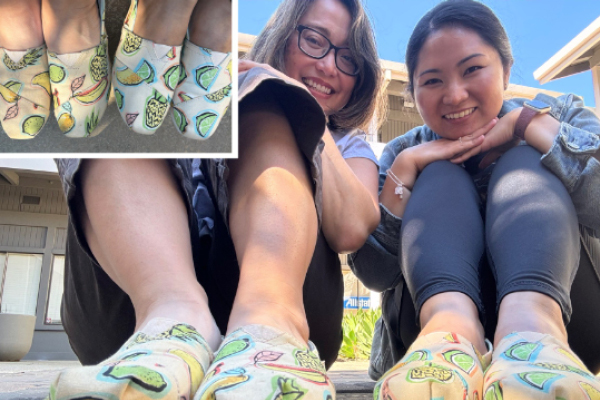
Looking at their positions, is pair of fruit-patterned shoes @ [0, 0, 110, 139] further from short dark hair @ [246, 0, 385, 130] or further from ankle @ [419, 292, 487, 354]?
short dark hair @ [246, 0, 385, 130]

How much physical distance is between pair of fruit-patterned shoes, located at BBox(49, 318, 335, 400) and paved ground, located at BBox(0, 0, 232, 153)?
0.45 ft

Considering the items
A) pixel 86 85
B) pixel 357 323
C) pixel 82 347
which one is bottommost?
pixel 357 323

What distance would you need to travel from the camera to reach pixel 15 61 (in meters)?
0.38

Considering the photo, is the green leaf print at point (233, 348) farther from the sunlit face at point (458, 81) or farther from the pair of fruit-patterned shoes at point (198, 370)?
the sunlit face at point (458, 81)

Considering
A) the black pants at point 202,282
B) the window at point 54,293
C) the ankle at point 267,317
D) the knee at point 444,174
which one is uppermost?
the knee at point 444,174

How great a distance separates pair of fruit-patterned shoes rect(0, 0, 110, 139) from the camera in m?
0.38

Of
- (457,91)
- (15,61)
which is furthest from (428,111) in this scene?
(15,61)

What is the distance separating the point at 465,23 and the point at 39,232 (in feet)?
17.5

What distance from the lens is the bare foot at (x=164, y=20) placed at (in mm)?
399

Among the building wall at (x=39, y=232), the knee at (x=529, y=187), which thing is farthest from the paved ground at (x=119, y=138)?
the building wall at (x=39, y=232)

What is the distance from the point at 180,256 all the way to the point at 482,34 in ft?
2.01

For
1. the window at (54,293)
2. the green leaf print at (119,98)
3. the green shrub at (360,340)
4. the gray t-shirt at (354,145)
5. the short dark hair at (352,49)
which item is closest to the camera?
the green leaf print at (119,98)

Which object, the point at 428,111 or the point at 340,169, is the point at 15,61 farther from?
the point at 428,111

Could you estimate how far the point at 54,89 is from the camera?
0.40 metres
